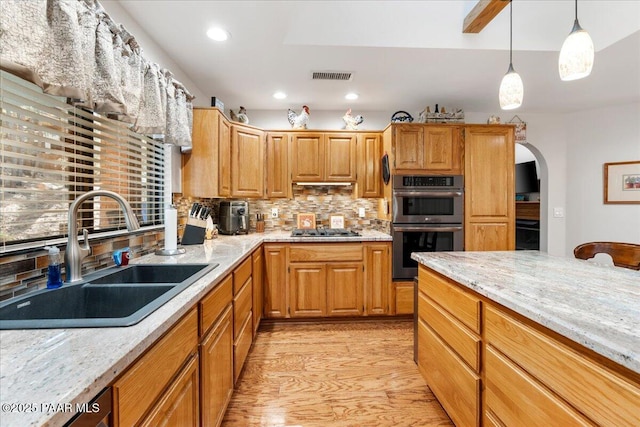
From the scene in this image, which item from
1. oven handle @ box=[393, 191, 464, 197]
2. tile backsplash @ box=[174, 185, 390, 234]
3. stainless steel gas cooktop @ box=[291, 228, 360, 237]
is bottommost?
stainless steel gas cooktop @ box=[291, 228, 360, 237]

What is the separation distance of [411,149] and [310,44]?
148 centimetres

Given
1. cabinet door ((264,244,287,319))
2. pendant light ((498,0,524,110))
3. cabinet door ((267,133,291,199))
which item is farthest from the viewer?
cabinet door ((267,133,291,199))

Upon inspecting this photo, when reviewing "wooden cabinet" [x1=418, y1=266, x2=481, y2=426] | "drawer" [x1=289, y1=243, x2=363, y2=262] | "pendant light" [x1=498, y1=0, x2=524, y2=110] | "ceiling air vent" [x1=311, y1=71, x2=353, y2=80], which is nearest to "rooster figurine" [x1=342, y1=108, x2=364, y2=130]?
"ceiling air vent" [x1=311, y1=71, x2=353, y2=80]

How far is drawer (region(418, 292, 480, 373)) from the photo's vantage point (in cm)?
125

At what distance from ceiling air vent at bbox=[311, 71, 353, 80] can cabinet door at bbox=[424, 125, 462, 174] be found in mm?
1024

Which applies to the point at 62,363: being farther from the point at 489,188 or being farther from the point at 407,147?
the point at 489,188

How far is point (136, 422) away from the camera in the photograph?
0.70 m

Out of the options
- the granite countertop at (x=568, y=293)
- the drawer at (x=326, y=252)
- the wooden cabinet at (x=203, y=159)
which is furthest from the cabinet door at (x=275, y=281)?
the granite countertop at (x=568, y=293)

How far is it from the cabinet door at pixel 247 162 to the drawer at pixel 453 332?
2.05 meters

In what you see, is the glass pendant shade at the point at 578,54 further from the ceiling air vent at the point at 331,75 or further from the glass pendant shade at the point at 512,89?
the ceiling air vent at the point at 331,75

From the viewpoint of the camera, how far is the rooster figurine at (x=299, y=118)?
3.27 m

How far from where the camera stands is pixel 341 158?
330 cm

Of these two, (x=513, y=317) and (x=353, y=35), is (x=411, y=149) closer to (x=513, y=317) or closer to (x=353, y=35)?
(x=353, y=35)

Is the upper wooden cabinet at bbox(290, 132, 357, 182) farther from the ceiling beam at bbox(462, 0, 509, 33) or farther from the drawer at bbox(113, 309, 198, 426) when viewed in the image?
the drawer at bbox(113, 309, 198, 426)
